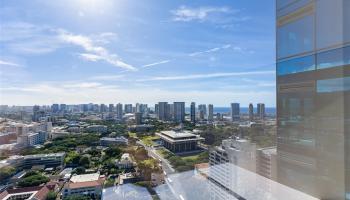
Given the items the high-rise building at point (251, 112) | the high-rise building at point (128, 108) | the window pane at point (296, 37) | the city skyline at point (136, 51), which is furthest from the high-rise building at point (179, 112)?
the window pane at point (296, 37)

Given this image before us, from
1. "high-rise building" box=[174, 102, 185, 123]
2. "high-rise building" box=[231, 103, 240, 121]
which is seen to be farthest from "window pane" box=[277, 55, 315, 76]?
"high-rise building" box=[174, 102, 185, 123]

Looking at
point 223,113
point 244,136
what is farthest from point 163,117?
point 244,136

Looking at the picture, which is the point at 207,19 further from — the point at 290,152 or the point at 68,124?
the point at 68,124

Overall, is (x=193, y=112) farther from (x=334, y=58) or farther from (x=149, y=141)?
(x=334, y=58)

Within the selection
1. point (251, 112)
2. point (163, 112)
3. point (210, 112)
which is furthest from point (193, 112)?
point (251, 112)

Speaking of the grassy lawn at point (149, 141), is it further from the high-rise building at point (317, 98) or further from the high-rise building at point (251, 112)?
the high-rise building at point (317, 98)
